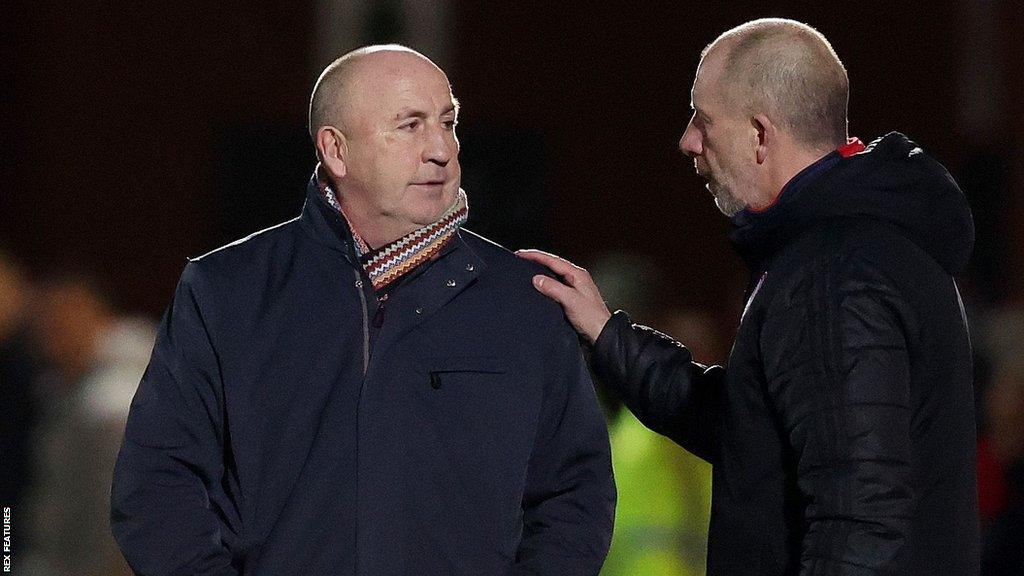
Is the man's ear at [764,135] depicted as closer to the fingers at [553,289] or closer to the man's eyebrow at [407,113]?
the fingers at [553,289]

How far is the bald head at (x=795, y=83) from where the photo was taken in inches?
128

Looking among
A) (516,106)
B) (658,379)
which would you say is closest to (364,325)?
(658,379)

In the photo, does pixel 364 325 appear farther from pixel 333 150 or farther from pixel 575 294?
pixel 575 294

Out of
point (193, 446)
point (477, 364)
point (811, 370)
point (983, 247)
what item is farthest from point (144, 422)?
point (983, 247)

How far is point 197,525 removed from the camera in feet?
10.4

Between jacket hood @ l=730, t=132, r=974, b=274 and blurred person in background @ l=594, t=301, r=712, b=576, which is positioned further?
blurred person in background @ l=594, t=301, r=712, b=576

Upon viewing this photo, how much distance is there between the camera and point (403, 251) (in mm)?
3352

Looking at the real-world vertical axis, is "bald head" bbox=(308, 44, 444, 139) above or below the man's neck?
above

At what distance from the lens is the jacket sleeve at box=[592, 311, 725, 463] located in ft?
12.0

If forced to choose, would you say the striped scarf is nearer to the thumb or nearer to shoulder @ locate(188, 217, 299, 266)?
shoulder @ locate(188, 217, 299, 266)

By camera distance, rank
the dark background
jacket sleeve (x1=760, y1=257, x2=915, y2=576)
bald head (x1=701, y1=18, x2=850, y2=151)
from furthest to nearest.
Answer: the dark background, bald head (x1=701, y1=18, x2=850, y2=151), jacket sleeve (x1=760, y1=257, x2=915, y2=576)

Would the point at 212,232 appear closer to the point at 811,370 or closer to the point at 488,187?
the point at 488,187

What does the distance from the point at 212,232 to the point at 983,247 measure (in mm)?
5583

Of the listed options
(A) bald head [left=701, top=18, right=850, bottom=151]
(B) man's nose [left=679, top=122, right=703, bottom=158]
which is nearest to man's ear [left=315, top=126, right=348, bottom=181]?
(B) man's nose [left=679, top=122, right=703, bottom=158]
